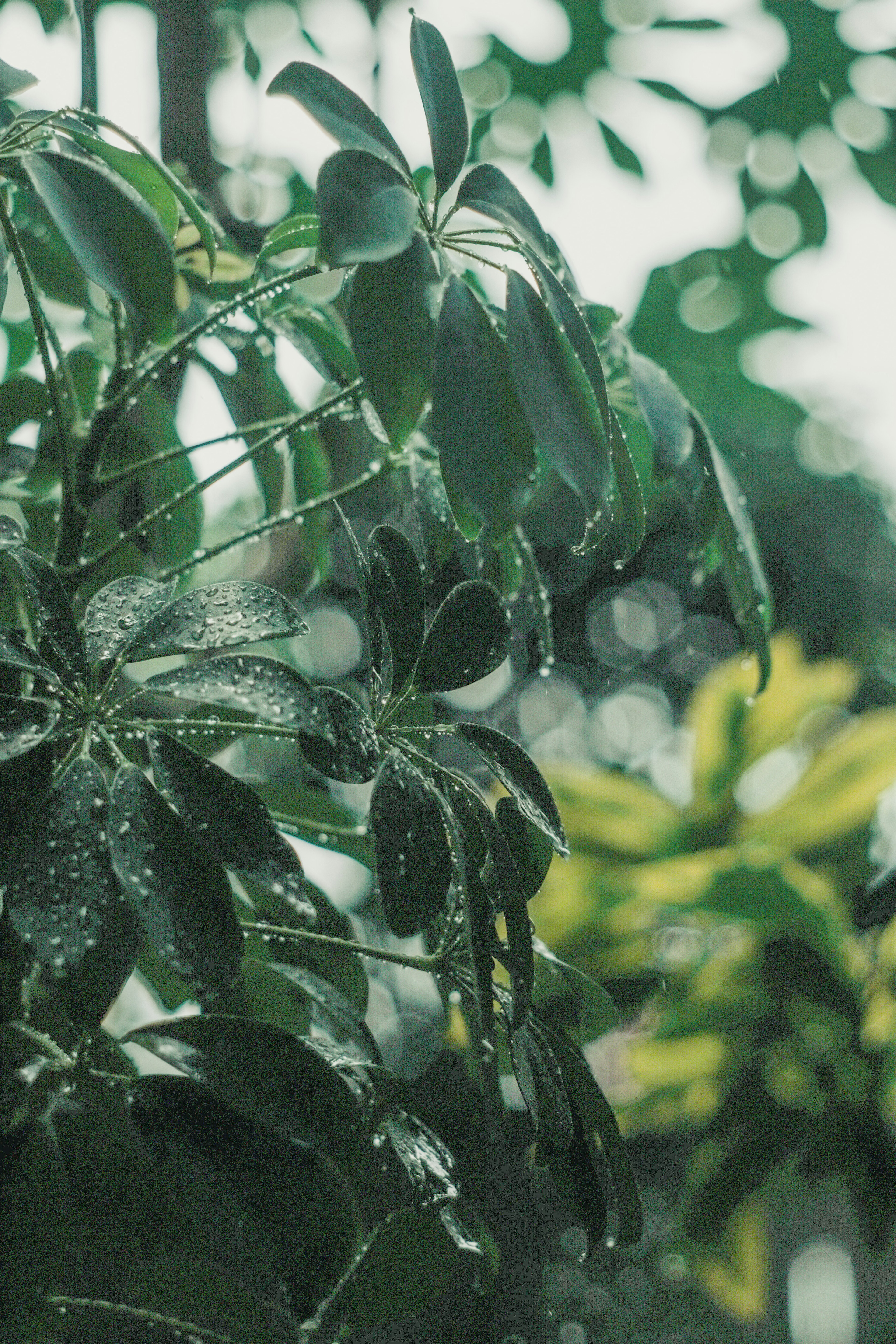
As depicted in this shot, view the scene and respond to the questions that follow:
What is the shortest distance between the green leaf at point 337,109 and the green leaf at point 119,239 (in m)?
0.07

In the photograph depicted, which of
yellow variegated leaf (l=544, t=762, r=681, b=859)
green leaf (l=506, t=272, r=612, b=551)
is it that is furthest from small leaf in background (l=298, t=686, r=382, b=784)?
yellow variegated leaf (l=544, t=762, r=681, b=859)

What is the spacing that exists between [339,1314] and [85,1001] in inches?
9.1

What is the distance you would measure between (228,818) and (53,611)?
116 millimetres

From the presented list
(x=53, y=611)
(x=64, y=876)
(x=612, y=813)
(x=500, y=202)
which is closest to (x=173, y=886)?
(x=64, y=876)

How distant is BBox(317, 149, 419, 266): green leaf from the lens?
1.03 ft

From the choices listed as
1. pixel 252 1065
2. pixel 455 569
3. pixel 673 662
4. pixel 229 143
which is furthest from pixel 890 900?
pixel 673 662

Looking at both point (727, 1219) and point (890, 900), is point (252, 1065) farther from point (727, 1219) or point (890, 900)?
point (727, 1219)

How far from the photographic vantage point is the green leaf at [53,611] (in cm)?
40

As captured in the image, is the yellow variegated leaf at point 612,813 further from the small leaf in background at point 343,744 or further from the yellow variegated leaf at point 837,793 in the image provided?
the small leaf in background at point 343,744

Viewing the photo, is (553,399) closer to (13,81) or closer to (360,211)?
(360,211)

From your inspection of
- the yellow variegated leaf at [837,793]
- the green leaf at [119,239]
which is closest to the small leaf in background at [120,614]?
the green leaf at [119,239]

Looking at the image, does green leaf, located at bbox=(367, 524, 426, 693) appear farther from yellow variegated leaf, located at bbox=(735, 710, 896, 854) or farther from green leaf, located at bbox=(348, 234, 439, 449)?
yellow variegated leaf, located at bbox=(735, 710, 896, 854)

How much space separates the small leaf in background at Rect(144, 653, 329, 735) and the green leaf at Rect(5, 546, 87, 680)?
1.5 inches

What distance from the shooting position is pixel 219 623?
39cm
